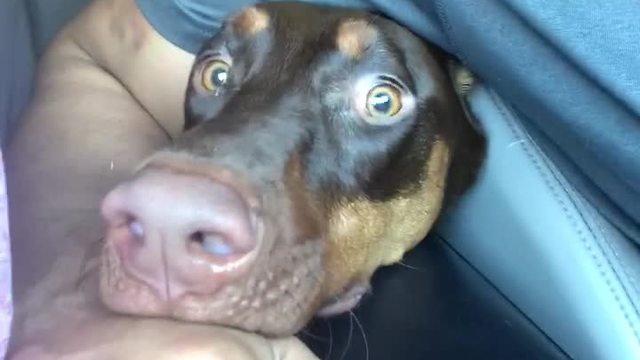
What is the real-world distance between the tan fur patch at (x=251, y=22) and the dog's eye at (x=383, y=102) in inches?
A: 8.3

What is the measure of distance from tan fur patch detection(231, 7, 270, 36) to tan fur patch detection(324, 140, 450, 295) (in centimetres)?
34

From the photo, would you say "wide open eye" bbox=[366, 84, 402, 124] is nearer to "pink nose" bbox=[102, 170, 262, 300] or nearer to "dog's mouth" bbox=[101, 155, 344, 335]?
Answer: "dog's mouth" bbox=[101, 155, 344, 335]

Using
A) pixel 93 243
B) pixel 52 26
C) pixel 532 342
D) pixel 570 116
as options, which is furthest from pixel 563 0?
pixel 52 26

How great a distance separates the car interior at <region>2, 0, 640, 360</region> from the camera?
1.78 metres

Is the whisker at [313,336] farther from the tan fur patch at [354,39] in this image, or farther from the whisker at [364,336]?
the tan fur patch at [354,39]

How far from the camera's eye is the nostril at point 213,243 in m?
1.41

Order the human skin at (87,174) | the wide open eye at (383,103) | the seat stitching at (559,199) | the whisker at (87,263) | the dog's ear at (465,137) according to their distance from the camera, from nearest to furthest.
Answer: the human skin at (87,174) < the whisker at (87,263) < the seat stitching at (559,199) < the wide open eye at (383,103) < the dog's ear at (465,137)

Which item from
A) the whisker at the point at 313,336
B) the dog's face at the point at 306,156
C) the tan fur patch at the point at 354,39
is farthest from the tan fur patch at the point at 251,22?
the whisker at the point at 313,336

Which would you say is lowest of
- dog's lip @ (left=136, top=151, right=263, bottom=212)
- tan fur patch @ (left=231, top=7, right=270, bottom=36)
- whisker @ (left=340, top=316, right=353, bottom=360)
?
whisker @ (left=340, top=316, right=353, bottom=360)

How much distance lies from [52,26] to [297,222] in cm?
124

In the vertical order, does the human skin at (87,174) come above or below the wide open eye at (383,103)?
below

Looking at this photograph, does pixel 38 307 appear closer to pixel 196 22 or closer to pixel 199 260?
pixel 199 260

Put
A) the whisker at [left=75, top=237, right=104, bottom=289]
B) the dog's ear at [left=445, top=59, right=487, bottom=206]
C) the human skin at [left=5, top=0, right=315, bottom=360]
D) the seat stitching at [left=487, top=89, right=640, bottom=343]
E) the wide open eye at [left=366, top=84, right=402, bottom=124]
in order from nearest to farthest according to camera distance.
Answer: the human skin at [left=5, top=0, right=315, bottom=360] < the whisker at [left=75, top=237, right=104, bottom=289] < the seat stitching at [left=487, top=89, right=640, bottom=343] < the wide open eye at [left=366, top=84, right=402, bottom=124] < the dog's ear at [left=445, top=59, right=487, bottom=206]

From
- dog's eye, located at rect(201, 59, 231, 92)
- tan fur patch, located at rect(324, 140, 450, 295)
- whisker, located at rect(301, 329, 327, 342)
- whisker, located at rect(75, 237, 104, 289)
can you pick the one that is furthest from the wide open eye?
whisker, located at rect(75, 237, 104, 289)
